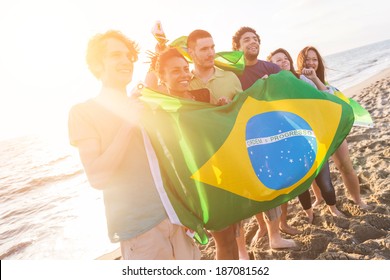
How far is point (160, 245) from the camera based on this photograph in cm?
169

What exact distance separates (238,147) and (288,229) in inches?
66.3

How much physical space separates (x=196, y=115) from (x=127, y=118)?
0.56m

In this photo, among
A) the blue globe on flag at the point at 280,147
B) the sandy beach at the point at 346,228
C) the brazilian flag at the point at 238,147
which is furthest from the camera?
the sandy beach at the point at 346,228

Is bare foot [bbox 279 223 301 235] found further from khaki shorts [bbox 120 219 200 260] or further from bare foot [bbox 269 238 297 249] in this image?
khaki shorts [bbox 120 219 200 260]

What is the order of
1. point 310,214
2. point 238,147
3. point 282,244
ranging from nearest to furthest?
point 238,147, point 282,244, point 310,214

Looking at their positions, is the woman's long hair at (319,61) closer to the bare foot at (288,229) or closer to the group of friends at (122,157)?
the bare foot at (288,229)

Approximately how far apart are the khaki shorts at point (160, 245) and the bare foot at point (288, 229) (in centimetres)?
172

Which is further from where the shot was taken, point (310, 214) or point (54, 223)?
point (54, 223)

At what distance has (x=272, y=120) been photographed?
2.19 m

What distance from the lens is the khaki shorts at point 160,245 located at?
1649 millimetres

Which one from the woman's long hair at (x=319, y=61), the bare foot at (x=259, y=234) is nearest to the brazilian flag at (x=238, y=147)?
the woman's long hair at (x=319, y=61)

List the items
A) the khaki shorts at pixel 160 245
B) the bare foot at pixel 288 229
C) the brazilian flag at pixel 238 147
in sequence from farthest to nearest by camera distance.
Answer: the bare foot at pixel 288 229 → the brazilian flag at pixel 238 147 → the khaki shorts at pixel 160 245

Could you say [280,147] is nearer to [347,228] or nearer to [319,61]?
[347,228]

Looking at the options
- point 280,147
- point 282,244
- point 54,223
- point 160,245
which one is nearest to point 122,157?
point 160,245
